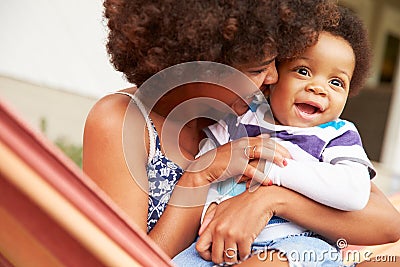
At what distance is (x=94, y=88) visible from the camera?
4707 millimetres

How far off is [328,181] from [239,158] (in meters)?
0.19

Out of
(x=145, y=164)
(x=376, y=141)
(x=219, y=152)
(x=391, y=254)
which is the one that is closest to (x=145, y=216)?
(x=145, y=164)

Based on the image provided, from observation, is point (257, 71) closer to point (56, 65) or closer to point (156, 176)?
point (156, 176)

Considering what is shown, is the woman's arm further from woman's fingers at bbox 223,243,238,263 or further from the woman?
woman's fingers at bbox 223,243,238,263

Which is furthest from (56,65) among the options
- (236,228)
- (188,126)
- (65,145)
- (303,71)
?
(236,228)

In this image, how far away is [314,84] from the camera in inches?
63.4

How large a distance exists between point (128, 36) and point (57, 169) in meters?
0.47

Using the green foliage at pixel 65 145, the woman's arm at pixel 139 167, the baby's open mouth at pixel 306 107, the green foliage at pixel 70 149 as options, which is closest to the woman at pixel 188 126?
the woman's arm at pixel 139 167

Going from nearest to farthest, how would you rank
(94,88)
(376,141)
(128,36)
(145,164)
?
(128,36)
(145,164)
(94,88)
(376,141)

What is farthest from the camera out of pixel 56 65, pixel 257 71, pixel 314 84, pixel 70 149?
pixel 56 65

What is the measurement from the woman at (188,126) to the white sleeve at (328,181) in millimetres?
25

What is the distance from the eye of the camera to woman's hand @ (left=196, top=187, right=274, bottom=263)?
150 centimetres

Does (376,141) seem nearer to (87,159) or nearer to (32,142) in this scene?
(87,159)

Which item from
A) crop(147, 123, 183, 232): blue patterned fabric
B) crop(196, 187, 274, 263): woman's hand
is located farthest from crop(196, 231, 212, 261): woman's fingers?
crop(147, 123, 183, 232): blue patterned fabric
